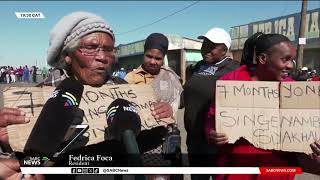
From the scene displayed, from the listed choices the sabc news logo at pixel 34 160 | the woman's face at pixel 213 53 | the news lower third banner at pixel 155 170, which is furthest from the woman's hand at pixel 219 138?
the sabc news logo at pixel 34 160

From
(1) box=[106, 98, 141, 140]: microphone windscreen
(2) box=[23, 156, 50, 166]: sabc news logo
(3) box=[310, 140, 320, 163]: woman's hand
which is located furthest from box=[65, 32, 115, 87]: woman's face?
(3) box=[310, 140, 320, 163]: woman's hand

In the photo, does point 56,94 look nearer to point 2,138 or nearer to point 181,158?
point 2,138

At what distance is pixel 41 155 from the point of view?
2.37 meters

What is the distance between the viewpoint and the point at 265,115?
7.91ft

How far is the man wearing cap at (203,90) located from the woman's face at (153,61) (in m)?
0.30

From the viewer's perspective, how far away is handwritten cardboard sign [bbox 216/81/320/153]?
7.88ft

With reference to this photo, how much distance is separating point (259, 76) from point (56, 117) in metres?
1.12

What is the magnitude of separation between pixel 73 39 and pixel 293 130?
1.29 m

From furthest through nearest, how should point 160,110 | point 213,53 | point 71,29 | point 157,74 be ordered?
point 213,53 < point 157,74 < point 160,110 < point 71,29

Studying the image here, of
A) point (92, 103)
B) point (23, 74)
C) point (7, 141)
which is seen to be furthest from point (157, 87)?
point (7, 141)

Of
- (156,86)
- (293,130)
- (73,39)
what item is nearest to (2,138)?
(73,39)

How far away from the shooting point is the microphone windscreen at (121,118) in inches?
93.5

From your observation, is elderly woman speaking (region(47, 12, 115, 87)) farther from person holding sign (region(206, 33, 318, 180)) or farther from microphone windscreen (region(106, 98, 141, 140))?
person holding sign (region(206, 33, 318, 180))

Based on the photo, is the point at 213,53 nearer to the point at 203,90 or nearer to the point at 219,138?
the point at 203,90
